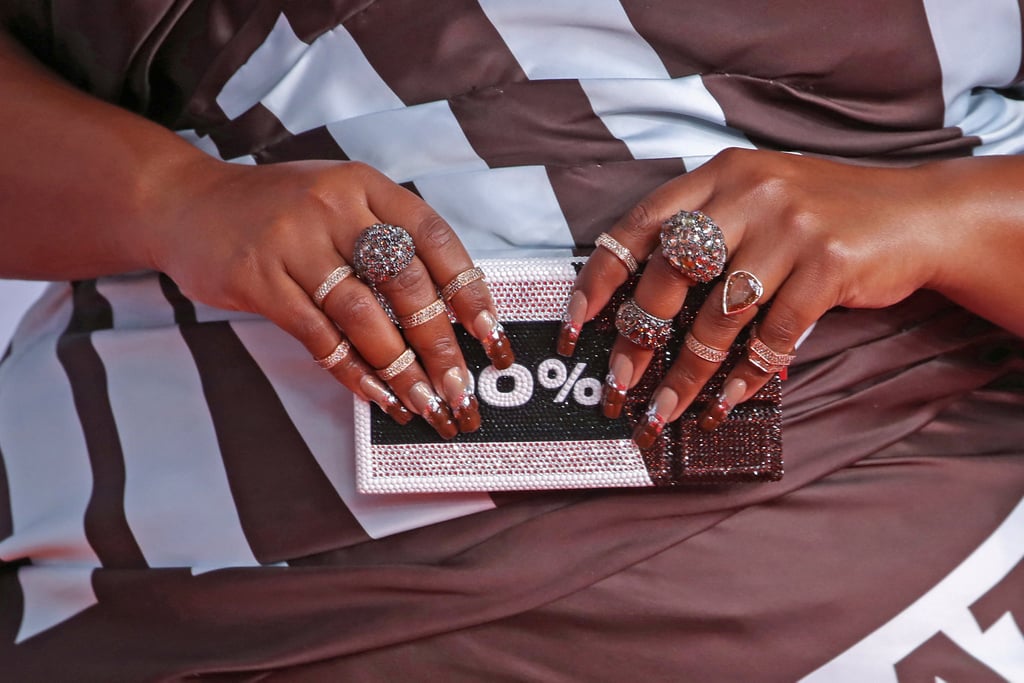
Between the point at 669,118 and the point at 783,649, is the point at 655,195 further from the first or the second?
the point at 783,649

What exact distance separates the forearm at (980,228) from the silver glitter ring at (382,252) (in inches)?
14.4

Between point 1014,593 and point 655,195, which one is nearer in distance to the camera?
point 655,195

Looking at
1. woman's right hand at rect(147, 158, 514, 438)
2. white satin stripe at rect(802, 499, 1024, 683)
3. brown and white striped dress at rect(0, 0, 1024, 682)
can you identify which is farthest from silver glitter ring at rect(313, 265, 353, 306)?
white satin stripe at rect(802, 499, 1024, 683)

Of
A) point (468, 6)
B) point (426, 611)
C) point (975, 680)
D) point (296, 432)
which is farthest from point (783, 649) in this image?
point (468, 6)

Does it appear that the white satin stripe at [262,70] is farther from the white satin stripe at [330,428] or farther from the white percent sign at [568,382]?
the white percent sign at [568,382]

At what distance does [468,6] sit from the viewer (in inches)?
28.6

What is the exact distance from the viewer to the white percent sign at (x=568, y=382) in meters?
0.70

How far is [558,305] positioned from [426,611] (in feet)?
0.80

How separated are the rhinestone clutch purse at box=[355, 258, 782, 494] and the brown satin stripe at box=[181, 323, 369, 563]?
0.07 metres

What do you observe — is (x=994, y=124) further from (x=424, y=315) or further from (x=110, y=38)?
(x=110, y=38)

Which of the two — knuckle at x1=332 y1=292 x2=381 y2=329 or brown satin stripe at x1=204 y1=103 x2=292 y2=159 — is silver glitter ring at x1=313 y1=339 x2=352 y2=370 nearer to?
knuckle at x1=332 y1=292 x2=381 y2=329

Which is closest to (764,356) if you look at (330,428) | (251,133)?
(330,428)

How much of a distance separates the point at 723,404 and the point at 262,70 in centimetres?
44

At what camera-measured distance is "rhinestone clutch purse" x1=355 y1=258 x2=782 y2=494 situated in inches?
27.4
